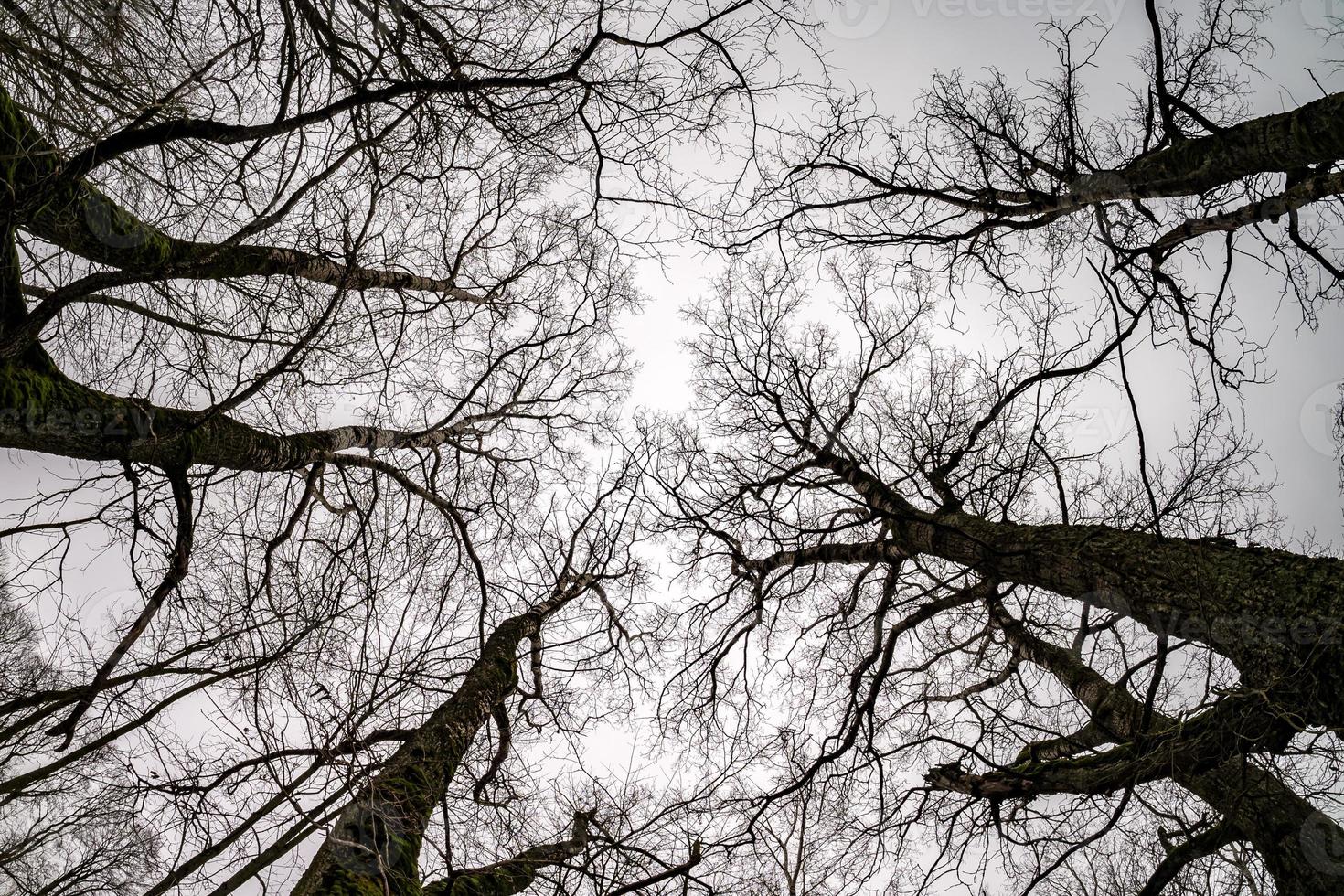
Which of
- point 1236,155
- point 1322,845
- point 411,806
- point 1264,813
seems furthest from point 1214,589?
point 411,806

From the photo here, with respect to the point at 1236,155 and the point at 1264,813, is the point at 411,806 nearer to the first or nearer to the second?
the point at 1264,813

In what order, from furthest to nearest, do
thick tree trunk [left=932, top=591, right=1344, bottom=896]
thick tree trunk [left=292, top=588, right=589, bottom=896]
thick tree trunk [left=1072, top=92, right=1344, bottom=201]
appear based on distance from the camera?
thick tree trunk [left=1072, top=92, right=1344, bottom=201], thick tree trunk [left=292, top=588, right=589, bottom=896], thick tree trunk [left=932, top=591, right=1344, bottom=896]

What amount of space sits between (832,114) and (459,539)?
16.7 feet

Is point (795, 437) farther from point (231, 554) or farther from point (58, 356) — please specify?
point (58, 356)

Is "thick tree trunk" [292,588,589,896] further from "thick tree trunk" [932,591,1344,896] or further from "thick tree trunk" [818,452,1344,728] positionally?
"thick tree trunk" [932,591,1344,896]

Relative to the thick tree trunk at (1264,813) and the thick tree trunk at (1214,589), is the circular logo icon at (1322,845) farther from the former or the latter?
the thick tree trunk at (1214,589)

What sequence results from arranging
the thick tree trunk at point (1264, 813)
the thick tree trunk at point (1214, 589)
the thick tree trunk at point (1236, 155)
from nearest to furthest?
the thick tree trunk at point (1214, 589) < the thick tree trunk at point (1264, 813) < the thick tree trunk at point (1236, 155)

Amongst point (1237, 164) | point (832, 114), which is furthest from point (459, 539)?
point (1237, 164)

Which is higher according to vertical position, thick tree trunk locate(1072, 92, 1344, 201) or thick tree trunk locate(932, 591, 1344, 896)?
thick tree trunk locate(1072, 92, 1344, 201)

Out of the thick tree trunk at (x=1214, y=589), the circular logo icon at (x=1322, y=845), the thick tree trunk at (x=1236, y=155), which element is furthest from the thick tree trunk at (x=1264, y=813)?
the thick tree trunk at (x=1236, y=155)

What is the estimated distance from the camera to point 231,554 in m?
5.91

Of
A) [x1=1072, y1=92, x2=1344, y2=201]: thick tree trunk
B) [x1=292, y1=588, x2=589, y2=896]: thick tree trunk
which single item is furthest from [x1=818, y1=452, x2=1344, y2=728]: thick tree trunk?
[x1=292, y1=588, x2=589, y2=896]: thick tree trunk

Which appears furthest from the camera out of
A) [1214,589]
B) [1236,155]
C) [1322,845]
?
[1236,155]

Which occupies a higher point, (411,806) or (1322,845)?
(1322,845)
